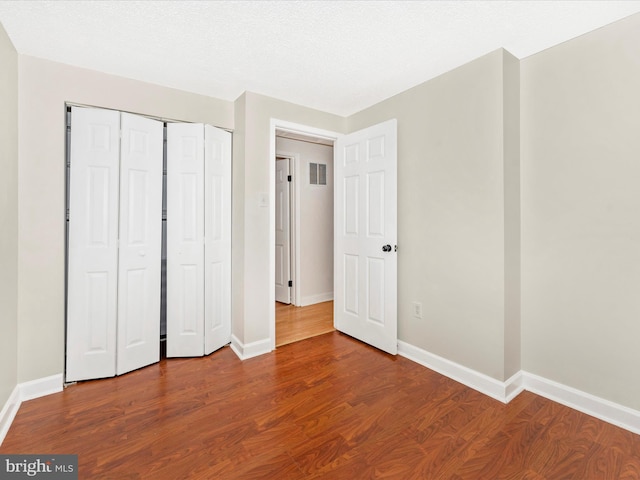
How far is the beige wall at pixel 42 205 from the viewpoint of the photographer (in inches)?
83.8

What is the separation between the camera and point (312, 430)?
71.7 inches

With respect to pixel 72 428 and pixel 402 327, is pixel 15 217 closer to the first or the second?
pixel 72 428

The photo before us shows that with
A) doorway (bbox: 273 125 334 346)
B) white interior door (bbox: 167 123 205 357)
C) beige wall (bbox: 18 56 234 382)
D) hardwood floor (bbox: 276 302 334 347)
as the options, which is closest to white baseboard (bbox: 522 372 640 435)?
hardwood floor (bbox: 276 302 334 347)

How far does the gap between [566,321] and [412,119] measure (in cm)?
192

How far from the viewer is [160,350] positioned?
2850 millimetres

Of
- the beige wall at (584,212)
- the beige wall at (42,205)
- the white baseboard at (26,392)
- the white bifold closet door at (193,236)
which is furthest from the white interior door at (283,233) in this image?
the beige wall at (584,212)

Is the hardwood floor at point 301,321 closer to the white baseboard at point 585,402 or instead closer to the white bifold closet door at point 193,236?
the white bifold closet door at point 193,236

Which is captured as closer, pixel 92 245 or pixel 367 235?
pixel 92 245

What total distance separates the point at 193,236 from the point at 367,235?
5.34 ft

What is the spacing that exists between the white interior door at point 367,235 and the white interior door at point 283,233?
1.26 m

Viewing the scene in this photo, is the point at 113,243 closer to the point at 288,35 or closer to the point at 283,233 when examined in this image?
the point at 288,35

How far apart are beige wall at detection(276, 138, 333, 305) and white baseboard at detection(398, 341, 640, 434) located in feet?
7.34

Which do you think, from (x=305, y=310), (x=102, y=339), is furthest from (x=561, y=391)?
(x=102, y=339)

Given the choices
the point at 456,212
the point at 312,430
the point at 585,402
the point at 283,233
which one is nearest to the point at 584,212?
the point at 456,212
